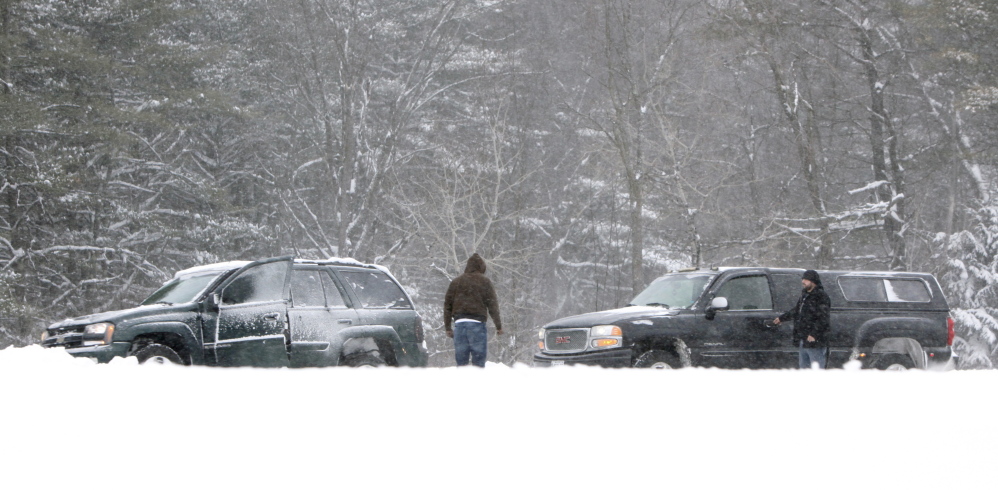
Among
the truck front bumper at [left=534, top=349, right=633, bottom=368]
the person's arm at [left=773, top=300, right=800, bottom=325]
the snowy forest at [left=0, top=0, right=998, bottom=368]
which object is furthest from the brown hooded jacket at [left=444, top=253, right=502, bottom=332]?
the snowy forest at [left=0, top=0, right=998, bottom=368]

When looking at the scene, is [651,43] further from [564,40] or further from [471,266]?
[471,266]

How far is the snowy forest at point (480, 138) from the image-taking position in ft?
82.5

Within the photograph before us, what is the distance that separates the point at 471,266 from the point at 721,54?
1816 cm

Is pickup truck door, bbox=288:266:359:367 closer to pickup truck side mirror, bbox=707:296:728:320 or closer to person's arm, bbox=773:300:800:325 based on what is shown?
pickup truck side mirror, bbox=707:296:728:320

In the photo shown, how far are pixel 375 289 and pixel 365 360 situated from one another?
3.53 feet

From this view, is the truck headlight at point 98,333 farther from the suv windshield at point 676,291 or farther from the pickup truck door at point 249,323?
the suv windshield at point 676,291

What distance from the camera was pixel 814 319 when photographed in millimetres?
11359

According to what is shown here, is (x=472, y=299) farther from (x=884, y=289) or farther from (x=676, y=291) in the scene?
(x=884, y=289)

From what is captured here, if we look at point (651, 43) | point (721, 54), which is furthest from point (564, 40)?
point (721, 54)

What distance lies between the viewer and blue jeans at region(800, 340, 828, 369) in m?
11.3

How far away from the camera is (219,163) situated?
104 ft

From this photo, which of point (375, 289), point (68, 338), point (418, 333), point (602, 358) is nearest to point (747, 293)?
point (602, 358)

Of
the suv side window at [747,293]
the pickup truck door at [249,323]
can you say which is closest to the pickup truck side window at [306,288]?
Answer: the pickup truck door at [249,323]

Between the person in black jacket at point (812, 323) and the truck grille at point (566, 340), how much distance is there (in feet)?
8.44
